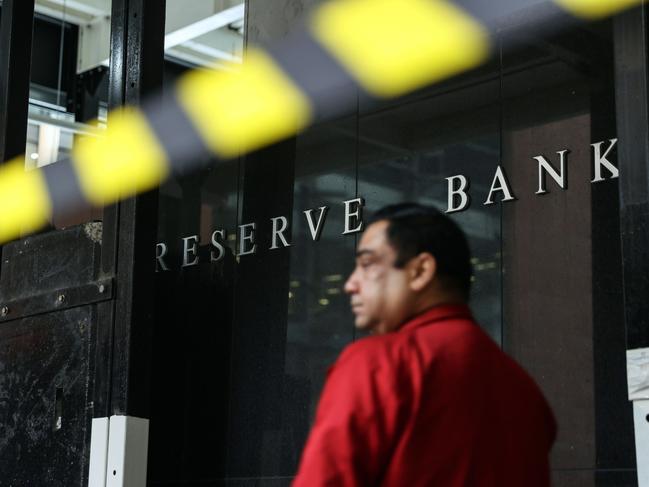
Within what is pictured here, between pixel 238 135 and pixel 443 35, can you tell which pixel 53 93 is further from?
pixel 443 35

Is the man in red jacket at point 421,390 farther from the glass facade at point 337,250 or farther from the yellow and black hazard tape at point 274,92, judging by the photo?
the yellow and black hazard tape at point 274,92

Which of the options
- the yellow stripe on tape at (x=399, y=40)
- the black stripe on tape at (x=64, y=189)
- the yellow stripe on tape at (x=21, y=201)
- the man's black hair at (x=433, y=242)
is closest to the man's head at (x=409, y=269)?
the man's black hair at (x=433, y=242)

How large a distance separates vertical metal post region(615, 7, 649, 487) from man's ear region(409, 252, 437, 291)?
1822 mm

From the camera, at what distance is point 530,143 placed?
4.88 metres

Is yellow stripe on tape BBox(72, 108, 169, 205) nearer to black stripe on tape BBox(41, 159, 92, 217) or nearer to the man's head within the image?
black stripe on tape BBox(41, 159, 92, 217)

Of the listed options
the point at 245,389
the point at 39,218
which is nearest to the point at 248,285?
the point at 245,389

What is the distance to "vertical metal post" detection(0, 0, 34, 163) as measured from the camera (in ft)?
22.0

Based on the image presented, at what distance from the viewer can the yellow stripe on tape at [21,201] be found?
671cm

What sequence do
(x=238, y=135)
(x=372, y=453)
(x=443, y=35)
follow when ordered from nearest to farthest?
1. (x=372, y=453)
2. (x=443, y=35)
3. (x=238, y=135)

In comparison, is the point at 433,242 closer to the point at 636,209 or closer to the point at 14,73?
the point at 636,209

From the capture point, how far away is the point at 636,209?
160 inches

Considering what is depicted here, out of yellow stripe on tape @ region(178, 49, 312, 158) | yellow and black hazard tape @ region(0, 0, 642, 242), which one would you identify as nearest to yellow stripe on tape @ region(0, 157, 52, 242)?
yellow and black hazard tape @ region(0, 0, 642, 242)

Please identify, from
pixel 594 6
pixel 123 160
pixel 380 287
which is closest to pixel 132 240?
pixel 123 160

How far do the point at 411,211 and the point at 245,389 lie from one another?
3.63 m
